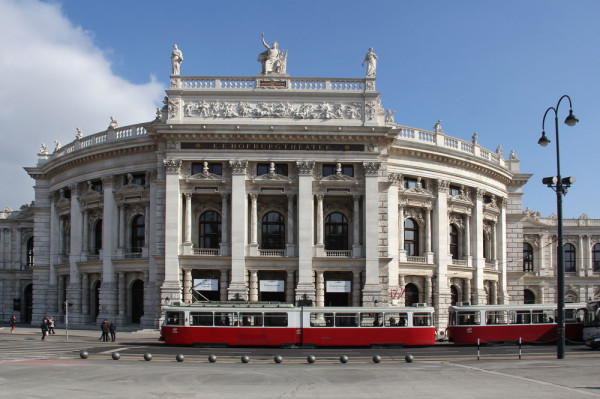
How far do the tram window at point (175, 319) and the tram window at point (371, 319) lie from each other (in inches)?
449

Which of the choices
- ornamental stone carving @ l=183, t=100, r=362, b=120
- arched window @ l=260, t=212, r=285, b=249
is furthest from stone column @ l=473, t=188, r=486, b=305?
arched window @ l=260, t=212, r=285, b=249

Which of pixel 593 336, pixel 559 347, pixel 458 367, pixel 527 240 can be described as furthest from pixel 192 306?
pixel 527 240

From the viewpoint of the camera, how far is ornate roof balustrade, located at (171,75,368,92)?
54375mm

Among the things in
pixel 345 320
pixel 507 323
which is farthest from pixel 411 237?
pixel 345 320

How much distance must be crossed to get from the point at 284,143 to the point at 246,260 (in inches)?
392

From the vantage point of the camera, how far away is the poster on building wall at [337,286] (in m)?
53.5

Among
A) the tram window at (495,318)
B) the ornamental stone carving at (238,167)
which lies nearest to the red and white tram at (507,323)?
the tram window at (495,318)

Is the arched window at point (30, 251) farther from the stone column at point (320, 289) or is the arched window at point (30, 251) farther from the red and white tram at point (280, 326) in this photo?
the red and white tram at point (280, 326)

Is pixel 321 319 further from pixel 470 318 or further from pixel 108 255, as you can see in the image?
pixel 108 255

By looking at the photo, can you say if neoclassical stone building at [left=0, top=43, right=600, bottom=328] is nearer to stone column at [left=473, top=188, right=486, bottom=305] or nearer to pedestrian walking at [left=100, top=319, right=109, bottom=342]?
stone column at [left=473, top=188, right=486, bottom=305]

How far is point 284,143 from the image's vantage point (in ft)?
177

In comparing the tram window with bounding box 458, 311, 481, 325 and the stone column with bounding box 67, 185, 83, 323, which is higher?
the stone column with bounding box 67, 185, 83, 323

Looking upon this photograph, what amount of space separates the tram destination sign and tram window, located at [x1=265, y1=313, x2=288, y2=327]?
1674 centimetres

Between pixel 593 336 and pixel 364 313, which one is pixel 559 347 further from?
pixel 364 313
